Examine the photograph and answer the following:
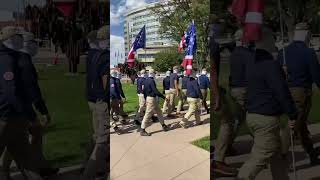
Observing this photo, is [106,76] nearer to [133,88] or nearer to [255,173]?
[255,173]

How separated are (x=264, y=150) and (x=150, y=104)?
9.49 ft

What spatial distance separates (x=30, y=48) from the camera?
12.4 ft

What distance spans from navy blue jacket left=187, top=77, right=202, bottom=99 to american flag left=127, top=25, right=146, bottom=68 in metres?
1.54

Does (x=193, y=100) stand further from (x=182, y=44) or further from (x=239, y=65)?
(x=239, y=65)

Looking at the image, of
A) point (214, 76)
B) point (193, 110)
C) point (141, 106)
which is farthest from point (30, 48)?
point (193, 110)

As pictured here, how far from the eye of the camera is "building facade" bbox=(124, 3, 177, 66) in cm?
541

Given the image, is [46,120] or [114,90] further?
[114,90]

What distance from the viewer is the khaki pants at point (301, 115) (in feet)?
12.7

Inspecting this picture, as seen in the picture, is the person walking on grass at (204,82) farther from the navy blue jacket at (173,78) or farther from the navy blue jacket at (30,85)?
the navy blue jacket at (30,85)

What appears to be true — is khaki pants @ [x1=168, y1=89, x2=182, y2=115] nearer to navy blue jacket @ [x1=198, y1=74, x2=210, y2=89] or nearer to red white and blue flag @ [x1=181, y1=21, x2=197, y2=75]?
navy blue jacket @ [x1=198, y1=74, x2=210, y2=89]

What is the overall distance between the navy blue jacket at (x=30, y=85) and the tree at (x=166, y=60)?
219 cm

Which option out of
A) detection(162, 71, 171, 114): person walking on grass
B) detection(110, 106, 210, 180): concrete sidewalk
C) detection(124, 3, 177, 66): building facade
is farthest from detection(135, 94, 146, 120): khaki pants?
detection(110, 106, 210, 180): concrete sidewalk

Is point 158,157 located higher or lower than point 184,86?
lower

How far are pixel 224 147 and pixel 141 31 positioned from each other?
2.08m
